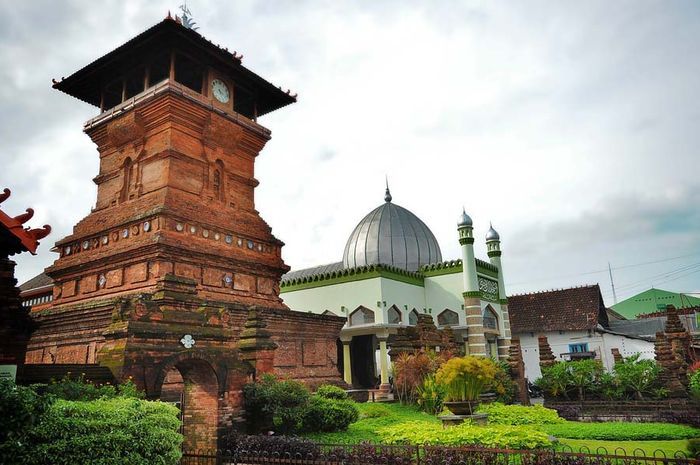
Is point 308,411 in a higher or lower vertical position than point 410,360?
lower

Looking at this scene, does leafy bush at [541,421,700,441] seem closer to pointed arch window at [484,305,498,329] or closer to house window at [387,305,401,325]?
house window at [387,305,401,325]

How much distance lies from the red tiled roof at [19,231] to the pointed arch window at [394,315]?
18.8 meters

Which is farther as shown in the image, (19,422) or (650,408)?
(650,408)

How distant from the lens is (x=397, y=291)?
27.9 metres

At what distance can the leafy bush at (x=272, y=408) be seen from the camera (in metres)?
12.2

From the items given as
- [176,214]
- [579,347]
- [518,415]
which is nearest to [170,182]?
[176,214]

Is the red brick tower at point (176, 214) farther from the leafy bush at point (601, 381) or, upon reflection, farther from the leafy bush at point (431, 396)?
the leafy bush at point (601, 381)

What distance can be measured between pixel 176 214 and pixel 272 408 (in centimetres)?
849

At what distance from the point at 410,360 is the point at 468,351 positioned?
1077 centimetres

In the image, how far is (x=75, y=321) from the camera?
55.0ft

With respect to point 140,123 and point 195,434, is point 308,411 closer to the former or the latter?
Answer: point 195,434

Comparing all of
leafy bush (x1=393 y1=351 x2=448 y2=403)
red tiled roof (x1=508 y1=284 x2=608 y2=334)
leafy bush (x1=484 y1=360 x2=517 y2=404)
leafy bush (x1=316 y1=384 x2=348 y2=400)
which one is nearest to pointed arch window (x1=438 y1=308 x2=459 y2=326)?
leafy bush (x1=484 y1=360 x2=517 y2=404)

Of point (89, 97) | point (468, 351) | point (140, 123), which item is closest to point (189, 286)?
point (140, 123)

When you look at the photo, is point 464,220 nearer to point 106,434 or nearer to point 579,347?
point 579,347
